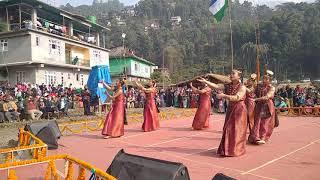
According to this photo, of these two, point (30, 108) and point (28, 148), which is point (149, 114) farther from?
point (30, 108)

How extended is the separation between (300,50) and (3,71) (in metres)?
44.0

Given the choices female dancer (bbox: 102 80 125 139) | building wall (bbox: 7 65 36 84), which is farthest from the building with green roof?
female dancer (bbox: 102 80 125 139)

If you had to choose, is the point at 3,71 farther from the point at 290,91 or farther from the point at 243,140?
the point at 243,140

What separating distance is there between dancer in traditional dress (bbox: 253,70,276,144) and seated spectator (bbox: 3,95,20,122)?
1189cm

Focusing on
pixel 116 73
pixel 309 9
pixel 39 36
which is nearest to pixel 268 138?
pixel 39 36

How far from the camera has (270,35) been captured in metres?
63.5

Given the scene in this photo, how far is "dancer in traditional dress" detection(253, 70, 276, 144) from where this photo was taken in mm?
10230

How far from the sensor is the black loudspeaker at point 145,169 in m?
4.46

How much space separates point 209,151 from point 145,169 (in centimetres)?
488

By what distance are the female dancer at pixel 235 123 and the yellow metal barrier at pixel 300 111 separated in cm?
1110

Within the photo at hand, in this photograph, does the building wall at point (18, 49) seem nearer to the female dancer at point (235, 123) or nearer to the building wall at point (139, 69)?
the building wall at point (139, 69)

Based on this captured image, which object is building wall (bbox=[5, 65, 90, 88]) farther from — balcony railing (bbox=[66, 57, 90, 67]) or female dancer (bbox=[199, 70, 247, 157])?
female dancer (bbox=[199, 70, 247, 157])

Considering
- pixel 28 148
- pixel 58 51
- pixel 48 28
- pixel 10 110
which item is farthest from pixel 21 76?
pixel 28 148

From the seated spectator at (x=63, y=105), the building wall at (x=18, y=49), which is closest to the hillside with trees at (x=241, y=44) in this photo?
the building wall at (x=18, y=49)
